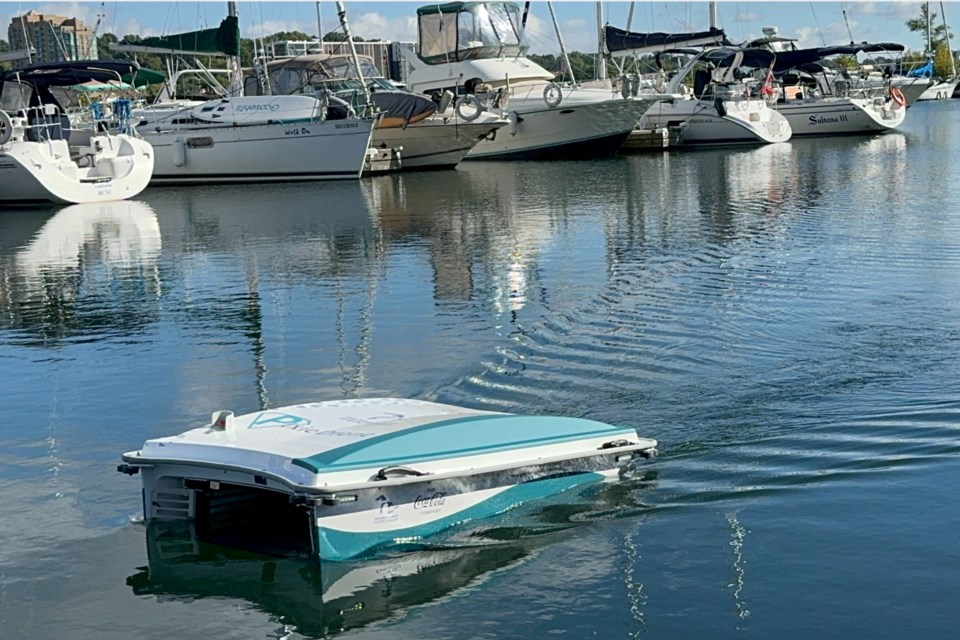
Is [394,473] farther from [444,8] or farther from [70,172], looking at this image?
[444,8]

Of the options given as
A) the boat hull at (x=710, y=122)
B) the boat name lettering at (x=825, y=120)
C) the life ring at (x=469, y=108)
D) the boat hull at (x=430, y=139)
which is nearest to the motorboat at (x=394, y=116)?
the boat hull at (x=430, y=139)

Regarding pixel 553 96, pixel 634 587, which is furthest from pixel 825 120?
pixel 634 587

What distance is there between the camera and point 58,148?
38656mm

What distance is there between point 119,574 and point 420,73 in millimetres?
46554

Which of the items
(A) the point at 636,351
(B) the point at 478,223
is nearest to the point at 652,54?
(B) the point at 478,223

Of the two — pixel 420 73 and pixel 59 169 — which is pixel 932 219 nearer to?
pixel 59 169

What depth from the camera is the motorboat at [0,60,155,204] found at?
3828 centimetres

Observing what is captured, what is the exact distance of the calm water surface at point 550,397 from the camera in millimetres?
8648

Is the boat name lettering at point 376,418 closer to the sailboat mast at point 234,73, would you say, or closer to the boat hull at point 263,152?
the boat hull at point 263,152

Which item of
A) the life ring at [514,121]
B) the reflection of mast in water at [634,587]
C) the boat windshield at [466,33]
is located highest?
the boat windshield at [466,33]

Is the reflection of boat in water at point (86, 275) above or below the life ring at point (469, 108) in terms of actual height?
below

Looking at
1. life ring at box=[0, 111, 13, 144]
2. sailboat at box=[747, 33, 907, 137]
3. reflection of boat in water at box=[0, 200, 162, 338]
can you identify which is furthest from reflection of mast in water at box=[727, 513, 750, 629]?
sailboat at box=[747, 33, 907, 137]

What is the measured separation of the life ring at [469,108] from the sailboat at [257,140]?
18.0 ft

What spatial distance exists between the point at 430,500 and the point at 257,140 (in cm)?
3737
